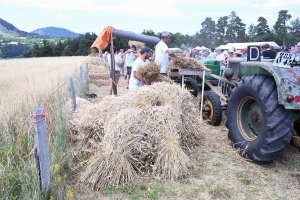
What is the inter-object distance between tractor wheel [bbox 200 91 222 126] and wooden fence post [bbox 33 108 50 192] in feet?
12.1

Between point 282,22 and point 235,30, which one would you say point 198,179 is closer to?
point 282,22

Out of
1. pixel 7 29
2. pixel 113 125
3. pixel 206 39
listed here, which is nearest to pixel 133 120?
pixel 113 125

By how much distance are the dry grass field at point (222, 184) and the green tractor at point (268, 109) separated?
0.23 meters

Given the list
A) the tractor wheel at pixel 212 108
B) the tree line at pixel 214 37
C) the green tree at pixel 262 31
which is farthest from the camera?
the green tree at pixel 262 31

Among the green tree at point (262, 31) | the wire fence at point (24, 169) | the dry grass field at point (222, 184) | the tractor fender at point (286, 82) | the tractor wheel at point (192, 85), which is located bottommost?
the dry grass field at point (222, 184)

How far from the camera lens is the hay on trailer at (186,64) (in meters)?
6.25

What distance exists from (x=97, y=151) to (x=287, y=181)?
235 centimetres

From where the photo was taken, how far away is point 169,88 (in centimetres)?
486

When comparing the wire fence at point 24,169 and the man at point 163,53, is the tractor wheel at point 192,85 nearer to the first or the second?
the man at point 163,53

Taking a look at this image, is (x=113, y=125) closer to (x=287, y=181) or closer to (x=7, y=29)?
(x=287, y=181)

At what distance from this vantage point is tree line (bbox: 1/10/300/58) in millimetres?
43344

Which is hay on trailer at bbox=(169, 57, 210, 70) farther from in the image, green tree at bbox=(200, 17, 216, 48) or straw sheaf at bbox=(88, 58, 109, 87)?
green tree at bbox=(200, 17, 216, 48)

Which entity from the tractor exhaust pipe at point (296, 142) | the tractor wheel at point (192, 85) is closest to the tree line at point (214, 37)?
the tractor wheel at point (192, 85)

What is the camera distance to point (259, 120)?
3971mm
